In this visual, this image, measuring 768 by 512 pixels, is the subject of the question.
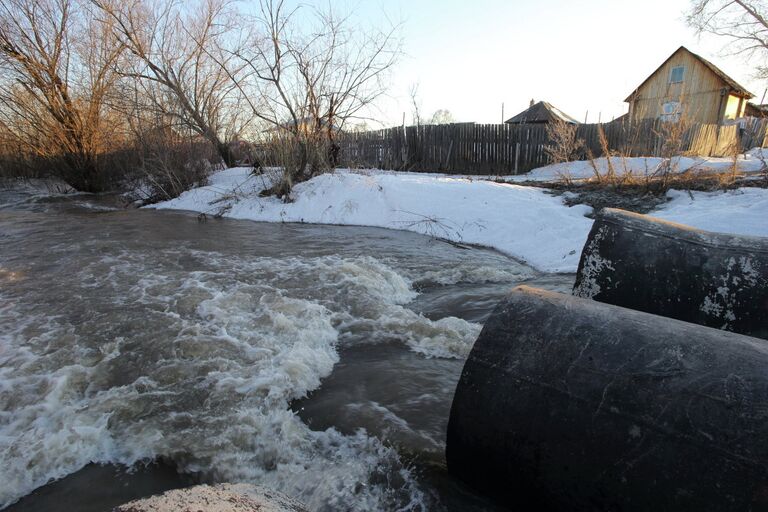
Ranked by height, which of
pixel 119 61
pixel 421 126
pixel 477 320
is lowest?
pixel 477 320

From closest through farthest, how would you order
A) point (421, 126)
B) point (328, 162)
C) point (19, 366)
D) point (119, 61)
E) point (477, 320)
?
point (19, 366), point (477, 320), point (328, 162), point (119, 61), point (421, 126)

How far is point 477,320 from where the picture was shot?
15.1 ft

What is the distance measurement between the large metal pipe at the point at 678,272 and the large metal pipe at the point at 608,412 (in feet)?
3.58

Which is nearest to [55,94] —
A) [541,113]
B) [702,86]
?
[541,113]

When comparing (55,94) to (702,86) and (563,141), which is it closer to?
(563,141)

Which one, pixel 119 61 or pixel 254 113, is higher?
pixel 119 61

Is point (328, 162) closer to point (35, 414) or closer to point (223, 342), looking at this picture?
point (223, 342)

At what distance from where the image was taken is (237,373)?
340 cm

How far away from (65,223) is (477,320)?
1022cm

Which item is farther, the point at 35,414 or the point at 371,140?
the point at 371,140

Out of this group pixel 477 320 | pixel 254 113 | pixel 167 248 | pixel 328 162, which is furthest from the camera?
pixel 254 113

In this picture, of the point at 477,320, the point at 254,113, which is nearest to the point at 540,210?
the point at 477,320

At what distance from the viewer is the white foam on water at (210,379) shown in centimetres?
247

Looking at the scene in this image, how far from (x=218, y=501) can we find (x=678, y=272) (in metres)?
2.76
